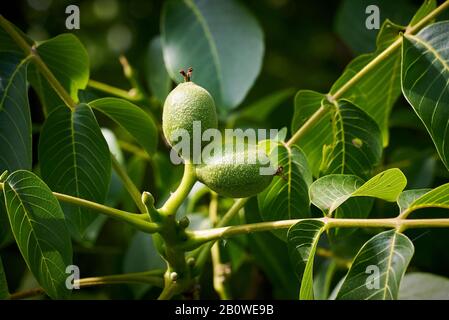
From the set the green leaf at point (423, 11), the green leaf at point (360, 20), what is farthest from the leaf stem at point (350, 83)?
the green leaf at point (360, 20)

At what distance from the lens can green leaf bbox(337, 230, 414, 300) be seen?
84 centimetres

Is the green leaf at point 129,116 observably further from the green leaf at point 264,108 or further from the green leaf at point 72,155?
the green leaf at point 264,108

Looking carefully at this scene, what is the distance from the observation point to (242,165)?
944mm

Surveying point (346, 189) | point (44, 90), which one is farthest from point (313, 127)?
point (44, 90)

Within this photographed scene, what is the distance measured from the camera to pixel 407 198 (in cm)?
95

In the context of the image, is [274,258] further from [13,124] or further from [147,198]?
[13,124]

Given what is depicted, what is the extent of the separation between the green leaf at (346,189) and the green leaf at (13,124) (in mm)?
517

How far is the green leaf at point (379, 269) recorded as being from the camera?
2.76ft

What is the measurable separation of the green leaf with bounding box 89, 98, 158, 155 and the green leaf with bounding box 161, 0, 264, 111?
0.28m

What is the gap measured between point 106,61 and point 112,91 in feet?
4.49

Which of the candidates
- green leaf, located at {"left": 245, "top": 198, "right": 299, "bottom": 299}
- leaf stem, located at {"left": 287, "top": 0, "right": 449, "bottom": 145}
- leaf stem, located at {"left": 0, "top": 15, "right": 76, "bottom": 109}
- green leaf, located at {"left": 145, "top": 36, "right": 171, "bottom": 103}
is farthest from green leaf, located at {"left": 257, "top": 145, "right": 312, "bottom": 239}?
green leaf, located at {"left": 145, "top": 36, "right": 171, "bottom": 103}

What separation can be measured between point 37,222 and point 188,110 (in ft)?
0.98

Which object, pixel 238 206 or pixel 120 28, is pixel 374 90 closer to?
pixel 238 206
